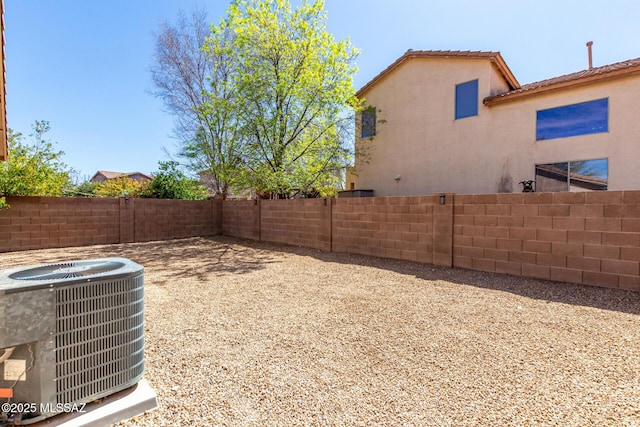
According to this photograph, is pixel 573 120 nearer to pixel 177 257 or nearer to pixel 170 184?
pixel 177 257

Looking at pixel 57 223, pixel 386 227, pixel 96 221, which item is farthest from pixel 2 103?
pixel 96 221

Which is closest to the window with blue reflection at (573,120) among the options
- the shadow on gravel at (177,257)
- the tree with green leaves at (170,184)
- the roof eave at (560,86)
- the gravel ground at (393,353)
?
the roof eave at (560,86)

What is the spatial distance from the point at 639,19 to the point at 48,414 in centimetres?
1473

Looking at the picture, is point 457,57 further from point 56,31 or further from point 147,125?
point 147,125

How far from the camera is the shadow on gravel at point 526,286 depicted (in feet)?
14.0

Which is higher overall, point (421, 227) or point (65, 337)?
point (421, 227)

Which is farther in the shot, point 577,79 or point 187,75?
point 187,75

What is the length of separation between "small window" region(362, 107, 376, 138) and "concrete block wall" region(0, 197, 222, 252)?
774cm

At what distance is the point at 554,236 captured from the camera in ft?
17.5

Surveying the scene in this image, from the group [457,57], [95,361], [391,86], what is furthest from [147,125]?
[95,361]

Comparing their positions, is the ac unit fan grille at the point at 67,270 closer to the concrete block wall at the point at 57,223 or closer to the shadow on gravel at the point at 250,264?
the shadow on gravel at the point at 250,264

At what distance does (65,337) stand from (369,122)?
13810 millimetres

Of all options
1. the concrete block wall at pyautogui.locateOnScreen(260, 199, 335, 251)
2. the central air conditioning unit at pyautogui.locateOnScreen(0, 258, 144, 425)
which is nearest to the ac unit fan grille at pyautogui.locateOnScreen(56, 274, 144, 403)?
the central air conditioning unit at pyautogui.locateOnScreen(0, 258, 144, 425)

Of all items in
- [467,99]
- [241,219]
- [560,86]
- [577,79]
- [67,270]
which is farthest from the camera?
[241,219]
